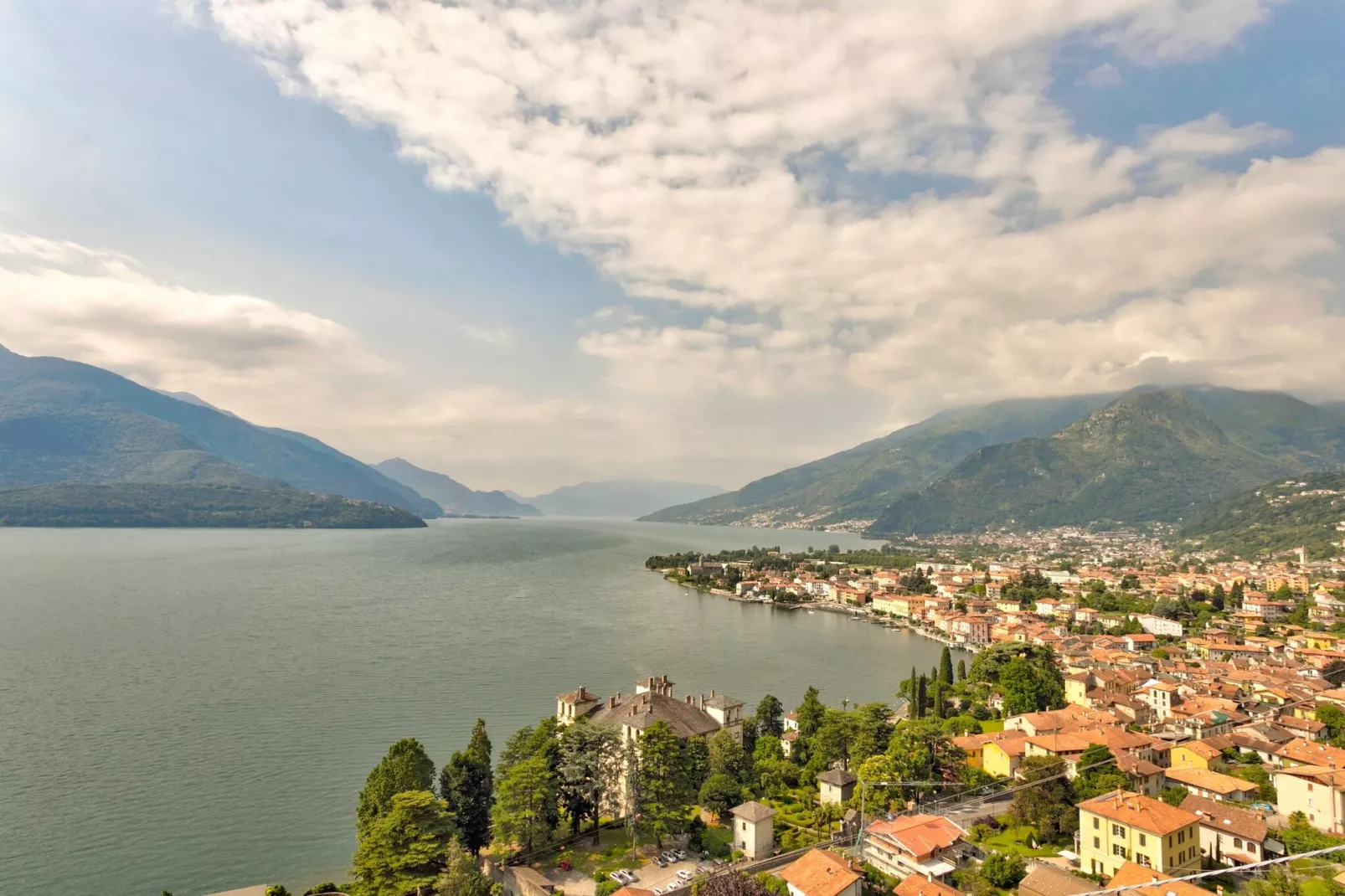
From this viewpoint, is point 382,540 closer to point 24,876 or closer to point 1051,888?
point 24,876

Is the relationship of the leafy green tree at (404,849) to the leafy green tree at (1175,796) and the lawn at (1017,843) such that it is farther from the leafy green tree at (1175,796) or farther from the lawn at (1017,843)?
the leafy green tree at (1175,796)

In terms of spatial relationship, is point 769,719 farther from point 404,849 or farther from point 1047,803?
point 404,849

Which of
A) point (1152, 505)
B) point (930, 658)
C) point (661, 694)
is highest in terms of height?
point (1152, 505)

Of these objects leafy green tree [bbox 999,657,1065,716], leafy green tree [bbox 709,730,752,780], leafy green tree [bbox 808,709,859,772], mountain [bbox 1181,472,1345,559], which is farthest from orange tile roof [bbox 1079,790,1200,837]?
mountain [bbox 1181,472,1345,559]

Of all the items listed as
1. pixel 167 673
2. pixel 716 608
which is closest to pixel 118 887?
pixel 167 673

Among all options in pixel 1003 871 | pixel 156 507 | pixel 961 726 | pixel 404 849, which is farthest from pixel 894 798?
pixel 156 507

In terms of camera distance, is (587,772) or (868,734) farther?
(868,734)
